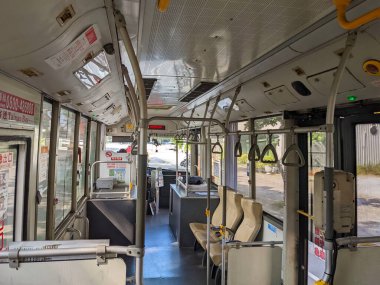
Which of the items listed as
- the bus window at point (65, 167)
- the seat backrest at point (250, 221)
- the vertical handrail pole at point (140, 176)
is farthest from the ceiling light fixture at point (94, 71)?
the seat backrest at point (250, 221)

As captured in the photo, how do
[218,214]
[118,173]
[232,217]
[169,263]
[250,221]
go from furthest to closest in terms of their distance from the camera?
1. [118,173]
2. [218,214]
3. [169,263]
4. [232,217]
5. [250,221]

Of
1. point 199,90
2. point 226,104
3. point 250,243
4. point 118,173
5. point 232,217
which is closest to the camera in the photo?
point 250,243

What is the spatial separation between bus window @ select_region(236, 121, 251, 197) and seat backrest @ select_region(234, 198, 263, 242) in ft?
1.35

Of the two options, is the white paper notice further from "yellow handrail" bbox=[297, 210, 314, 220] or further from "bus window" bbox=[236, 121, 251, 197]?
"bus window" bbox=[236, 121, 251, 197]

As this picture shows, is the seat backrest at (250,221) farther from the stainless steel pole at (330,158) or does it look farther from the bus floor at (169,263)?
the stainless steel pole at (330,158)

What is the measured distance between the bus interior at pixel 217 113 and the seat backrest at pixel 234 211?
205 millimetres

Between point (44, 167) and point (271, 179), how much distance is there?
3.10 m

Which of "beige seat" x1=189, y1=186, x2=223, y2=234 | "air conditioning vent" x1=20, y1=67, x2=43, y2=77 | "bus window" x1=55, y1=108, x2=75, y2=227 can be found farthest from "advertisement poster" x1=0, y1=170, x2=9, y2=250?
"beige seat" x1=189, y1=186, x2=223, y2=234

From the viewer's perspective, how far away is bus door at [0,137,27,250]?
7.30 feet

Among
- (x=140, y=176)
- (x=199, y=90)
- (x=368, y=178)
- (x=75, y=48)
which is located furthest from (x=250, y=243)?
(x=75, y=48)

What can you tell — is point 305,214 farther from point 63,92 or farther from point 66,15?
point 66,15

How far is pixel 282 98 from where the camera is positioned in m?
3.29

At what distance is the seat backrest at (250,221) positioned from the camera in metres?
4.66

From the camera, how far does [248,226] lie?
4.87 metres
